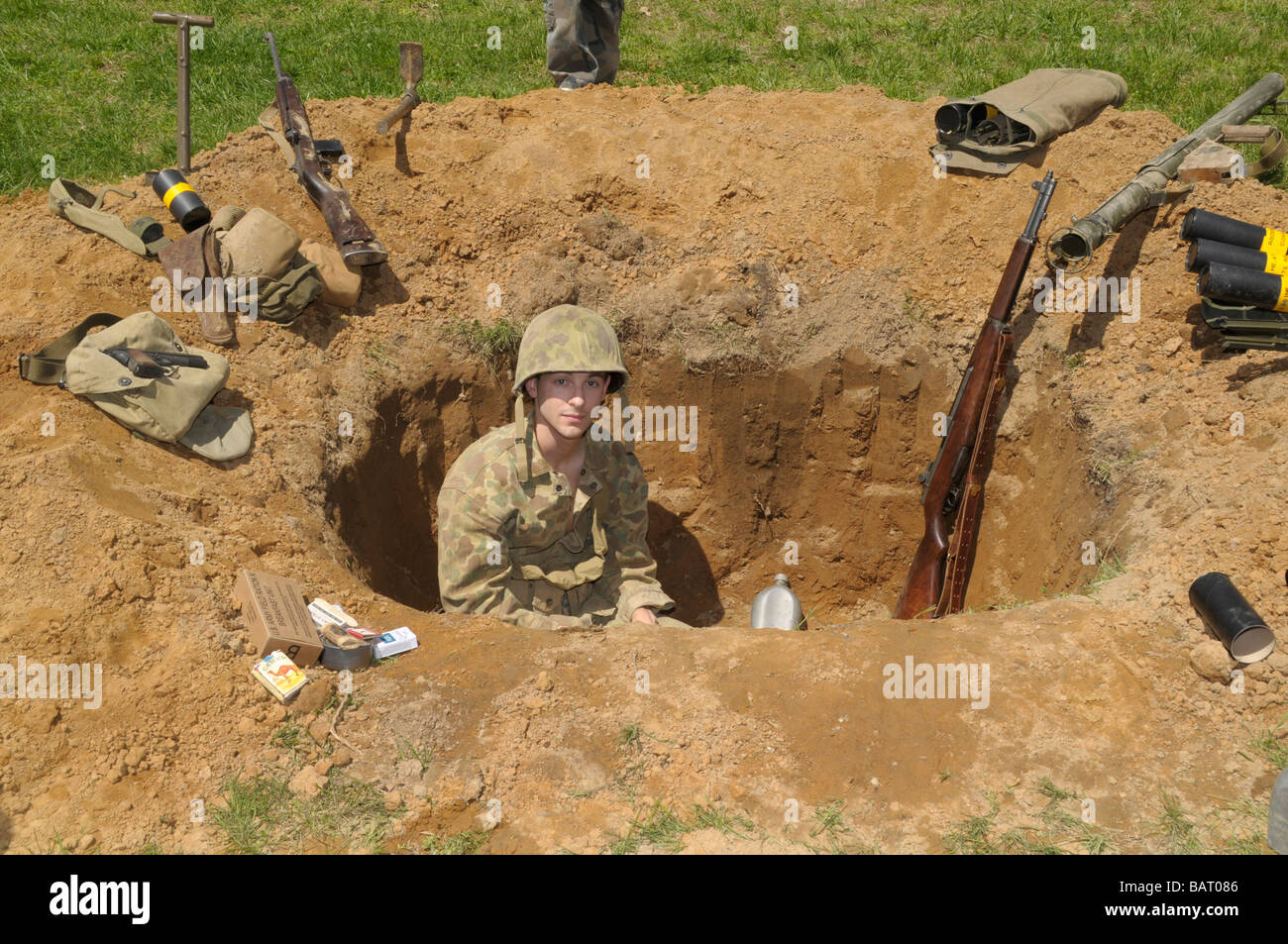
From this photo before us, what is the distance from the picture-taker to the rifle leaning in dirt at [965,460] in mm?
6156

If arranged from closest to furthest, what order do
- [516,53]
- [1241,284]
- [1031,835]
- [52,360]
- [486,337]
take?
[1031,835] < [52,360] < [1241,284] < [486,337] < [516,53]

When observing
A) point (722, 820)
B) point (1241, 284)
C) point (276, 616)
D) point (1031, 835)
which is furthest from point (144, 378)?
point (1241, 284)

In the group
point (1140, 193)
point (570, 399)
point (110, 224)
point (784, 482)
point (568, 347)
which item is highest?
point (1140, 193)

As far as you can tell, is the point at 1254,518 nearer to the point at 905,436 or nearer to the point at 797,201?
the point at 905,436

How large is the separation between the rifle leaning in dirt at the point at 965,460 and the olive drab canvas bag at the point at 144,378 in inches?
144

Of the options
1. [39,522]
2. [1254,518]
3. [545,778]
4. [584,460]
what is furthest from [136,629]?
[1254,518]

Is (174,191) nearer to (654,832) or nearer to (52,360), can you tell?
Result: (52,360)

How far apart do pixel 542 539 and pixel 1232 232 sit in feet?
12.6

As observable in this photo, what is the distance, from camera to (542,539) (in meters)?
5.61

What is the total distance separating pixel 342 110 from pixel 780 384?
335 cm

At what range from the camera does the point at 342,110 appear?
721 centimetres

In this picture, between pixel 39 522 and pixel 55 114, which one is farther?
pixel 55 114

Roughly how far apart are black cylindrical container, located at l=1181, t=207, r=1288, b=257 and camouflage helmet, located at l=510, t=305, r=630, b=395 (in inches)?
122

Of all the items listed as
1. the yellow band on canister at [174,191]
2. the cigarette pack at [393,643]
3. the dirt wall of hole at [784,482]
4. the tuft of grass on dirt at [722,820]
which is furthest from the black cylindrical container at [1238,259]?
the yellow band on canister at [174,191]
